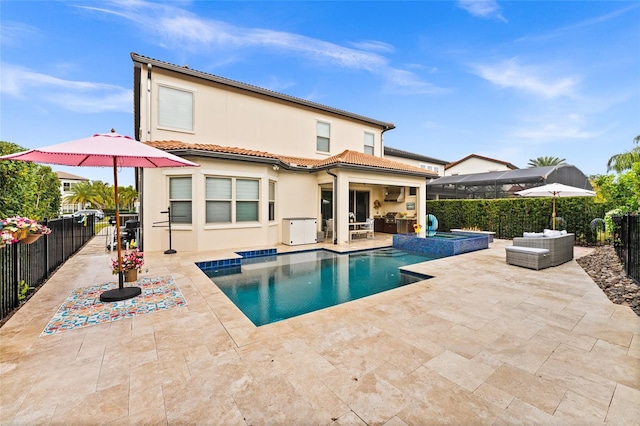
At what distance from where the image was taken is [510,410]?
2.19m

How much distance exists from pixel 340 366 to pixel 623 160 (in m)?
39.2

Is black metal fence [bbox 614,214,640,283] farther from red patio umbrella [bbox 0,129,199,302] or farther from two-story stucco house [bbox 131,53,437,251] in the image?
red patio umbrella [bbox 0,129,199,302]

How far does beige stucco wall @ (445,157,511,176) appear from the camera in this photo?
3064 cm

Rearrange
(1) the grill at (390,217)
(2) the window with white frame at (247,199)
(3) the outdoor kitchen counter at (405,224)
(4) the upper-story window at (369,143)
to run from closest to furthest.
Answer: (2) the window with white frame at (247,199) → (3) the outdoor kitchen counter at (405,224) → (1) the grill at (390,217) → (4) the upper-story window at (369,143)

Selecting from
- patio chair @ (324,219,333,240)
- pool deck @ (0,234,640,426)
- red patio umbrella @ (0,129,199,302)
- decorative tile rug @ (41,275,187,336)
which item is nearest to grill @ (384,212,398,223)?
patio chair @ (324,219,333,240)

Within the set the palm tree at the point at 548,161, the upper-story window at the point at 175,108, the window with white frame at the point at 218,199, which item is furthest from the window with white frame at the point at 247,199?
the palm tree at the point at 548,161

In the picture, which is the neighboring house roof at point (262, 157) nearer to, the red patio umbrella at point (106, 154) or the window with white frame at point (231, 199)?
the window with white frame at point (231, 199)

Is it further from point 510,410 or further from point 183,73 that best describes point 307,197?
point 510,410

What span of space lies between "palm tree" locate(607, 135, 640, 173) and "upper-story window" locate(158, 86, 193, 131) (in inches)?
1417

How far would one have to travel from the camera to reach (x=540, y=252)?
7230 millimetres

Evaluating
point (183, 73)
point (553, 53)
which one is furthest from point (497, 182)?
point (183, 73)

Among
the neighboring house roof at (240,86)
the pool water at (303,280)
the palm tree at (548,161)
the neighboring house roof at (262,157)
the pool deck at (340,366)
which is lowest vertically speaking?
A: the pool water at (303,280)

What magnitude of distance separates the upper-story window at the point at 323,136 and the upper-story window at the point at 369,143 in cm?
292

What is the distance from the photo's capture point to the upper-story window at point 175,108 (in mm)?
10477
